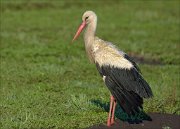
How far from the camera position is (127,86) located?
334 inches

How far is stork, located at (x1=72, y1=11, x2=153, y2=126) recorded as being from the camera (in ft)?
27.5

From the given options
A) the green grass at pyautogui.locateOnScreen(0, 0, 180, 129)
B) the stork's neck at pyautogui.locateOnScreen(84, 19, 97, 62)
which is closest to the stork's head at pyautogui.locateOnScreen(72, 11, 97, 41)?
the stork's neck at pyautogui.locateOnScreen(84, 19, 97, 62)

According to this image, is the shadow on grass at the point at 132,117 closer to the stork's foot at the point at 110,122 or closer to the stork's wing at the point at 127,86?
the stork's foot at the point at 110,122

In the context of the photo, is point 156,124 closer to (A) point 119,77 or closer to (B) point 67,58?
(A) point 119,77

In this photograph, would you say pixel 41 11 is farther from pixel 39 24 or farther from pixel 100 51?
pixel 100 51

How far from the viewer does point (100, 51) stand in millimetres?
8758

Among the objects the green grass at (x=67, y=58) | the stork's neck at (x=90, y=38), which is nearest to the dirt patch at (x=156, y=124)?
the green grass at (x=67, y=58)

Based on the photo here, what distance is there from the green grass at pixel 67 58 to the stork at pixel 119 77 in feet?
2.38

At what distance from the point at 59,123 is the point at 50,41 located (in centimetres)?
750

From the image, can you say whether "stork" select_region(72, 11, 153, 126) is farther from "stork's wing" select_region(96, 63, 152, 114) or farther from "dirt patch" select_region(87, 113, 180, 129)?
"dirt patch" select_region(87, 113, 180, 129)

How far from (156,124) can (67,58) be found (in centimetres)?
539

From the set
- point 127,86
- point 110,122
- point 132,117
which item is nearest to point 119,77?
point 127,86

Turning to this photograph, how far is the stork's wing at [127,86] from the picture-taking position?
8.37m

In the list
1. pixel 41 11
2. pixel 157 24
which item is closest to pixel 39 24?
pixel 41 11
